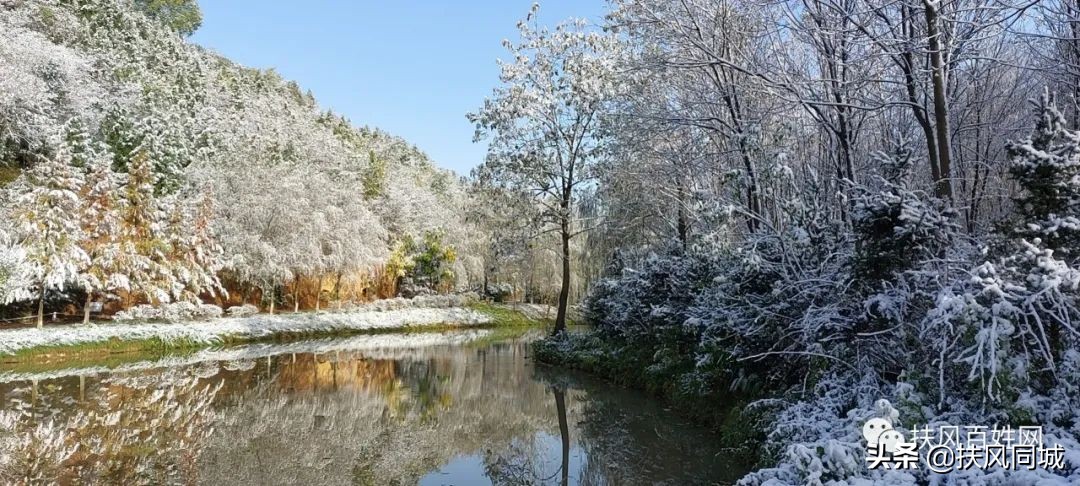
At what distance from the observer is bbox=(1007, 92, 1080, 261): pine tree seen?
4.15 metres

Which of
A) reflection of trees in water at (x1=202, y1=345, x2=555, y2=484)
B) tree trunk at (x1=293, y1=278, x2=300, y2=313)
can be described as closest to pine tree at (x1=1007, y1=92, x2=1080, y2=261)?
reflection of trees in water at (x1=202, y1=345, x2=555, y2=484)

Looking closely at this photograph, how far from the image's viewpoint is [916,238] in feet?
16.4

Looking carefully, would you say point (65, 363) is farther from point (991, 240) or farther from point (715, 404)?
point (991, 240)

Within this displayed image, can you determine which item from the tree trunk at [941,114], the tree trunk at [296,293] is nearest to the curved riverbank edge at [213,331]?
the tree trunk at [296,293]

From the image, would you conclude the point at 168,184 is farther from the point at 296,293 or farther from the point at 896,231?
the point at 896,231

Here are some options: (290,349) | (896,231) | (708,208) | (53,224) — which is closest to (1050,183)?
(896,231)

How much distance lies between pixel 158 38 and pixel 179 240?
23.3 metres

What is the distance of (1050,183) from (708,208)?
3519 millimetres

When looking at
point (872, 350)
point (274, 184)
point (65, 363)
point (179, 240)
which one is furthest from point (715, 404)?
point (274, 184)

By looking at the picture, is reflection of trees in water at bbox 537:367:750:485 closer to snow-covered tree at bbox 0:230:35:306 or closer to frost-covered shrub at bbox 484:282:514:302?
snow-covered tree at bbox 0:230:35:306

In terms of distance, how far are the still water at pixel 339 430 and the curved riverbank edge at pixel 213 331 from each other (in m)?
2.12

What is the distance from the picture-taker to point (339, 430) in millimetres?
8500

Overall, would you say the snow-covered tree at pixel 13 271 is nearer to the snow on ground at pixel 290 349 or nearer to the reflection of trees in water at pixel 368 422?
the snow on ground at pixel 290 349

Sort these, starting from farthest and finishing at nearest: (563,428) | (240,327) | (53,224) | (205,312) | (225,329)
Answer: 1. (240,327)
2. (205,312)
3. (225,329)
4. (53,224)
5. (563,428)
